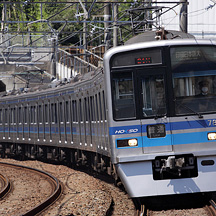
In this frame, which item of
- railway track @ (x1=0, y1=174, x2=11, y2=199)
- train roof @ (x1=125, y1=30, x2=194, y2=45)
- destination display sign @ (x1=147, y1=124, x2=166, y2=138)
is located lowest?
railway track @ (x1=0, y1=174, x2=11, y2=199)

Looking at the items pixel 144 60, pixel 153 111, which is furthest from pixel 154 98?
pixel 144 60

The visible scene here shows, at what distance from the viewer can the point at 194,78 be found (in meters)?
8.64

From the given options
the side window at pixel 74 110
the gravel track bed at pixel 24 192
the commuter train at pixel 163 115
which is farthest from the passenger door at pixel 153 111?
the side window at pixel 74 110

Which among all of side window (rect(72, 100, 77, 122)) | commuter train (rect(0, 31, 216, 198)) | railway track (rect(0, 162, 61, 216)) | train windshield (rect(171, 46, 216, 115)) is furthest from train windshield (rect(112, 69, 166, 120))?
side window (rect(72, 100, 77, 122))

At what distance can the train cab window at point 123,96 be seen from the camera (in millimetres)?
8742

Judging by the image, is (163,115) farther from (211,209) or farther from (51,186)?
(51,186)

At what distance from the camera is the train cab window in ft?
28.7

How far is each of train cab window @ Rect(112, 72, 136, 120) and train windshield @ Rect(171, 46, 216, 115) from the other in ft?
2.14

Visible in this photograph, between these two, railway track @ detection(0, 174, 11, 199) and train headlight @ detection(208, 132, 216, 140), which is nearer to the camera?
train headlight @ detection(208, 132, 216, 140)

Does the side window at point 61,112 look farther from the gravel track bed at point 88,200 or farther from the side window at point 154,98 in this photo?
the side window at point 154,98

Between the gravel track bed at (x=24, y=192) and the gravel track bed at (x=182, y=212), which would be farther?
the gravel track bed at (x=24, y=192)

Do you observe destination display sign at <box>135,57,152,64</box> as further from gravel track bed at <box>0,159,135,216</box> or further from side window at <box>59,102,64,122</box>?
side window at <box>59,102,64,122</box>

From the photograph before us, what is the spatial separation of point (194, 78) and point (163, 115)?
2.34 feet

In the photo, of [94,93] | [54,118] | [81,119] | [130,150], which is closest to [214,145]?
[130,150]
